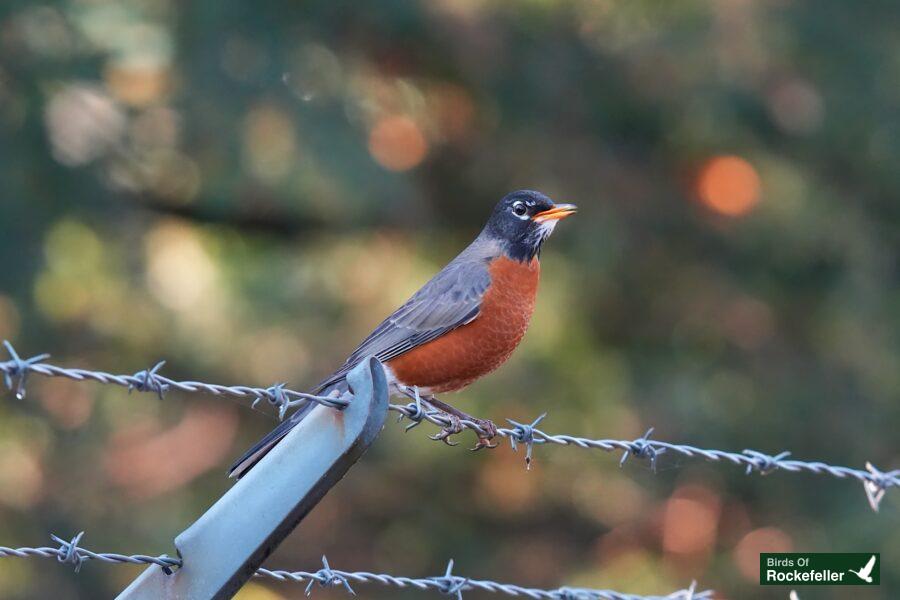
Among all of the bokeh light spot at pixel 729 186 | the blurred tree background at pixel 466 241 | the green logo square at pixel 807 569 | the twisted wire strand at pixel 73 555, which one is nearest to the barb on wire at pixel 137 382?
the twisted wire strand at pixel 73 555

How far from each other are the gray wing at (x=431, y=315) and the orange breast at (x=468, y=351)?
0.03 meters

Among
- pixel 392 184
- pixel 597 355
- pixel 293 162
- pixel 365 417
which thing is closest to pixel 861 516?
pixel 597 355

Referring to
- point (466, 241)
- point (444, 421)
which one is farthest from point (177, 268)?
point (444, 421)

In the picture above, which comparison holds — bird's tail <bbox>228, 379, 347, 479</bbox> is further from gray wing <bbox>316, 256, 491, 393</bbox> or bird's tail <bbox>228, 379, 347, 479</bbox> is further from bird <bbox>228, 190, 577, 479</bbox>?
gray wing <bbox>316, 256, 491, 393</bbox>

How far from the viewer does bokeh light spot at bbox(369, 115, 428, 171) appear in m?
→ 10.7

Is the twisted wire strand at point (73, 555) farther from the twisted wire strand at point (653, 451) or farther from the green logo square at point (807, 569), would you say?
the green logo square at point (807, 569)

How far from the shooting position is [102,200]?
Answer: 9773 mm

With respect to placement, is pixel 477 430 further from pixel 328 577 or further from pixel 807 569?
pixel 328 577

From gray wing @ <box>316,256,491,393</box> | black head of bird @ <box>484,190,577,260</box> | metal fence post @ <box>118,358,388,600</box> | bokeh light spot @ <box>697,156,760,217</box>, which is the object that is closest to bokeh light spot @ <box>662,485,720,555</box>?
bokeh light spot @ <box>697,156,760,217</box>

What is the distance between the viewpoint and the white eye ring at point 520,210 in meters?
5.51

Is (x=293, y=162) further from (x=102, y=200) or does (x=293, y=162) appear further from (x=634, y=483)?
(x=634, y=483)

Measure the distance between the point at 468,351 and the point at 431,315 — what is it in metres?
0.24

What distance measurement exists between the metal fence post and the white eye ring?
109 inches

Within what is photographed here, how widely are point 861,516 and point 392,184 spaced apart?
4.71m
